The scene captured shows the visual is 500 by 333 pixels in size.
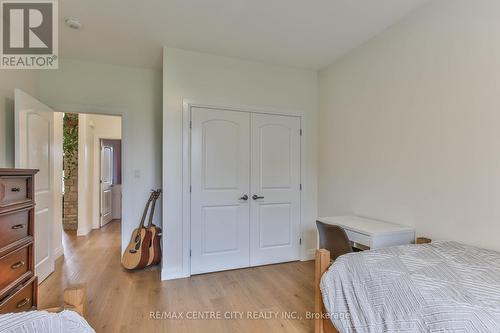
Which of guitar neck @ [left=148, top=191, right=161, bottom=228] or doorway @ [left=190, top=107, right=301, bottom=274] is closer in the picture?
doorway @ [left=190, top=107, right=301, bottom=274]

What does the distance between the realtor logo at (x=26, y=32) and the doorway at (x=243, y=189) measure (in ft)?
4.96

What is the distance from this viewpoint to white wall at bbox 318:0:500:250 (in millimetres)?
1742

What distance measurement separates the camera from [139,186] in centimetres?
346

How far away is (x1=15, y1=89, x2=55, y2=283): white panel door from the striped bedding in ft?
7.27

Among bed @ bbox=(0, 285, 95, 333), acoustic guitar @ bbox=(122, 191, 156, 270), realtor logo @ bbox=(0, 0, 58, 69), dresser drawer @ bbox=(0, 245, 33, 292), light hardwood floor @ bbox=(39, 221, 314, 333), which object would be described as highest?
realtor logo @ bbox=(0, 0, 58, 69)

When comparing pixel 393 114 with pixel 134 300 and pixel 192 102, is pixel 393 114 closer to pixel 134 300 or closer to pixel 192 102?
pixel 192 102

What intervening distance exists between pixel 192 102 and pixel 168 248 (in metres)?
1.69

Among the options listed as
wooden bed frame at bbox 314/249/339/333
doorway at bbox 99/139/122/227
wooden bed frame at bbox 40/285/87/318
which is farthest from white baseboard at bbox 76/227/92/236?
wooden bed frame at bbox 314/249/339/333

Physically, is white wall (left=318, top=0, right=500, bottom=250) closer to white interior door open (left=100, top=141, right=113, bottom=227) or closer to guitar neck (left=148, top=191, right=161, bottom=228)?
guitar neck (left=148, top=191, right=161, bottom=228)

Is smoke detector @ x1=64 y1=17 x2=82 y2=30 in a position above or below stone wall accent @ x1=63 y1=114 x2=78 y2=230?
above

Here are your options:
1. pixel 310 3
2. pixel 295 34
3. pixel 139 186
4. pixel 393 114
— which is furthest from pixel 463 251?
pixel 139 186

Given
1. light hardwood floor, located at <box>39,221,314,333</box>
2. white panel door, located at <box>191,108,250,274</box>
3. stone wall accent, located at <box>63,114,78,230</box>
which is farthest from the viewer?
stone wall accent, located at <box>63,114,78,230</box>

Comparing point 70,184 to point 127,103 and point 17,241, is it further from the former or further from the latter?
point 17,241

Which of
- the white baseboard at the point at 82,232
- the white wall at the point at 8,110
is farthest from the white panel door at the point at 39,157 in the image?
the white baseboard at the point at 82,232
